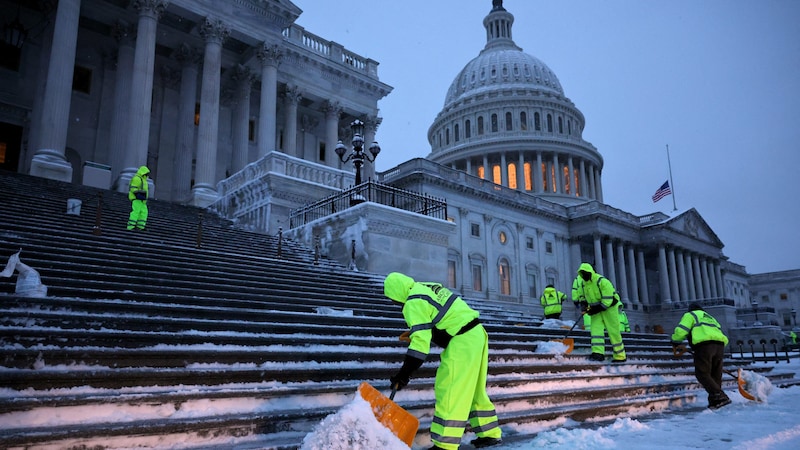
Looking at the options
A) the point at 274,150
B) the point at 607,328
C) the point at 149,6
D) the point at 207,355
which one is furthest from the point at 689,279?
the point at 207,355

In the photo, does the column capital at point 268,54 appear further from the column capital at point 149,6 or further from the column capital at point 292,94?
the column capital at point 149,6

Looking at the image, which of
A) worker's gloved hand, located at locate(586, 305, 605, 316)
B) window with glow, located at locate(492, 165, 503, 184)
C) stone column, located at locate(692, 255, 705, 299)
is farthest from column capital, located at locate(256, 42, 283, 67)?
stone column, located at locate(692, 255, 705, 299)

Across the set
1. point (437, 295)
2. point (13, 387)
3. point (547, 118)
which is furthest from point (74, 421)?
point (547, 118)

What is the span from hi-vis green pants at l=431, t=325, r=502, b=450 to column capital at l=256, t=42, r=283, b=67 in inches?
997

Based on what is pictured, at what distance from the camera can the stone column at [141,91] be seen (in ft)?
71.9

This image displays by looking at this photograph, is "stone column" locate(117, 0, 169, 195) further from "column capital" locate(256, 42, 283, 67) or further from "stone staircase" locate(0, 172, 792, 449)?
"stone staircase" locate(0, 172, 792, 449)

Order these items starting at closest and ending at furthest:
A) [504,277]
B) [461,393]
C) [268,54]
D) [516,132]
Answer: [461,393] < [268,54] < [504,277] < [516,132]

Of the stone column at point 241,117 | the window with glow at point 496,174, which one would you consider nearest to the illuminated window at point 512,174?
the window with glow at point 496,174

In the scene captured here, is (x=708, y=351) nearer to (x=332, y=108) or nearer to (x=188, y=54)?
(x=188, y=54)

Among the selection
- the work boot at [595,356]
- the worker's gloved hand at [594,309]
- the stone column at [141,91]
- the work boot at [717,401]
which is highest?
the stone column at [141,91]

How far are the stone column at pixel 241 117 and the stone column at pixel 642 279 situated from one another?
→ 1861 inches

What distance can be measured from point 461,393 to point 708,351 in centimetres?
613

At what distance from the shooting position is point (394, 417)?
4801mm

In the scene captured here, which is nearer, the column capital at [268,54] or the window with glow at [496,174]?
the column capital at [268,54]
